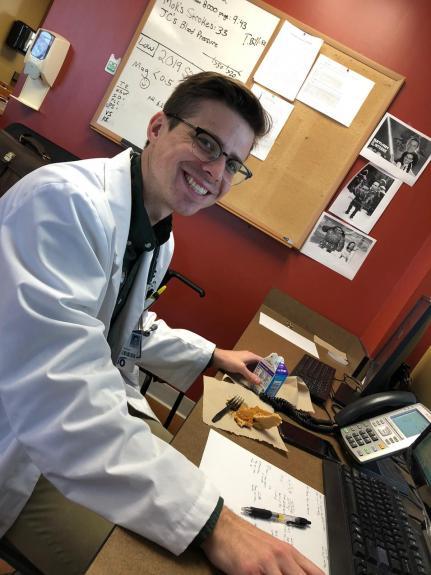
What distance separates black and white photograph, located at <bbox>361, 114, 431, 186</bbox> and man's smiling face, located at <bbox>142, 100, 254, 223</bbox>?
1552mm

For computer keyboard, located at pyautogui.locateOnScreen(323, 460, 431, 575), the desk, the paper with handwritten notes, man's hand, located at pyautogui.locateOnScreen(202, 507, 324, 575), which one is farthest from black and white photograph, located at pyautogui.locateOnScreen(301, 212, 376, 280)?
man's hand, located at pyautogui.locateOnScreen(202, 507, 324, 575)

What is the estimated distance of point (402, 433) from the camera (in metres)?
1.13

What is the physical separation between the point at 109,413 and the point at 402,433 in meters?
0.82

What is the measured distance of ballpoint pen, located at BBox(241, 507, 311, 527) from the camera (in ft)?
2.45

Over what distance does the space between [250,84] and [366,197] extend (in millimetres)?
910

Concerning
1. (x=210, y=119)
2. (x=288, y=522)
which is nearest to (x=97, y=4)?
(x=210, y=119)

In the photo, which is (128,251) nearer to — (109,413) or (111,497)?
(109,413)

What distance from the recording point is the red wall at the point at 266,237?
2338 mm

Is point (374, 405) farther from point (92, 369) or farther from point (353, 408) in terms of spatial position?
point (92, 369)

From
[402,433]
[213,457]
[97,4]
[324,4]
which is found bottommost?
[213,457]

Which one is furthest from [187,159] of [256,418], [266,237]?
[266,237]

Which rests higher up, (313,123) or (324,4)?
(324,4)

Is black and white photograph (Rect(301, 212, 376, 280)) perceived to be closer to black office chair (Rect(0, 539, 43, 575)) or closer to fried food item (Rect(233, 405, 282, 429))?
fried food item (Rect(233, 405, 282, 429))

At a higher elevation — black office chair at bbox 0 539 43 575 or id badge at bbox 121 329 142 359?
id badge at bbox 121 329 142 359
